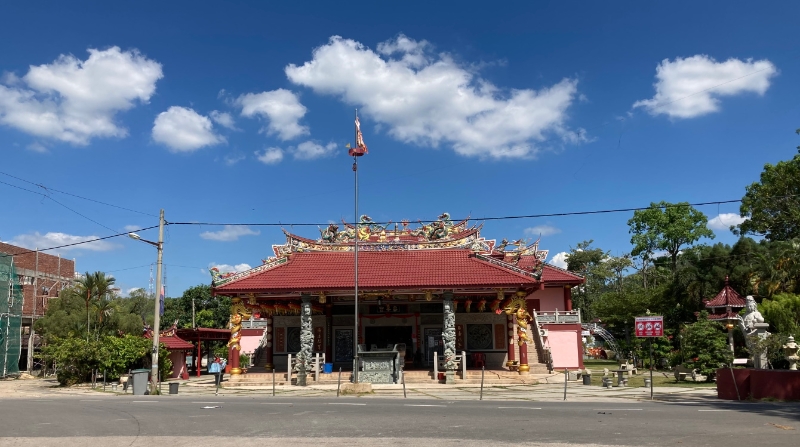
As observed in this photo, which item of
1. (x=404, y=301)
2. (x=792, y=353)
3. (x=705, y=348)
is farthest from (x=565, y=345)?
(x=792, y=353)

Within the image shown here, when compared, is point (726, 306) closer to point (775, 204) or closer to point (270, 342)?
point (775, 204)

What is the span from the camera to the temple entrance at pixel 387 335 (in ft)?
101

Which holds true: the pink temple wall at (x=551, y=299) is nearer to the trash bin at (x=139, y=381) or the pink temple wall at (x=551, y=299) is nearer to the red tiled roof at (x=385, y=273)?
the red tiled roof at (x=385, y=273)

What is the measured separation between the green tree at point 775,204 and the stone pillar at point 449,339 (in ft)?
Result: 94.8

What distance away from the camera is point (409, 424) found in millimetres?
12102

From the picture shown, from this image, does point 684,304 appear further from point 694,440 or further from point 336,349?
point 694,440

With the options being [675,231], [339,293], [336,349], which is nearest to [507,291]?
[339,293]

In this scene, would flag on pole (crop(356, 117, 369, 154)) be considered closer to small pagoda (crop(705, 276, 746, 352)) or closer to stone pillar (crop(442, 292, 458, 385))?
stone pillar (crop(442, 292, 458, 385))

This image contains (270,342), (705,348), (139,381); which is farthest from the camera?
(270,342)

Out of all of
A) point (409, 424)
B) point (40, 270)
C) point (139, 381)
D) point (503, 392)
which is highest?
point (40, 270)

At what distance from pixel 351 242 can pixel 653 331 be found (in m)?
16.6

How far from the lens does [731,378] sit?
59.7ft

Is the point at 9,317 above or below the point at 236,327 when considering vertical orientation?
above

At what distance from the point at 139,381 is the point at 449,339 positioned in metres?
12.6
